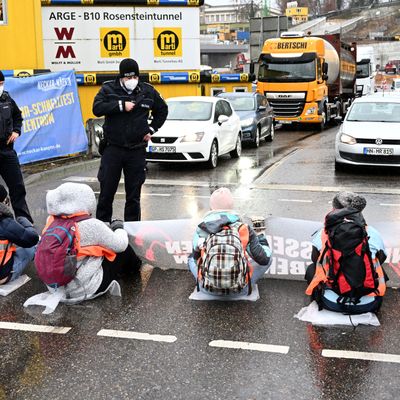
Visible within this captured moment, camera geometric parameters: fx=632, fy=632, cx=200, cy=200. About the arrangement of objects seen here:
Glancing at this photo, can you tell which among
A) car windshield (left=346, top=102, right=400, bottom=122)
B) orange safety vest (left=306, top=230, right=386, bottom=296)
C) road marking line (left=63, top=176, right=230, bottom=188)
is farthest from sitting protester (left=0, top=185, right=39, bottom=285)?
car windshield (left=346, top=102, right=400, bottom=122)

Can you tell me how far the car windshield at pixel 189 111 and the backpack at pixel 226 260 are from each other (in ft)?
29.5

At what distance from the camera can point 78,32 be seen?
17.1 meters

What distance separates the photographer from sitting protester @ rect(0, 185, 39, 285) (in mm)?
5391

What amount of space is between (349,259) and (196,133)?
8595 millimetres

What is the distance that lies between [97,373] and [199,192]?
677cm

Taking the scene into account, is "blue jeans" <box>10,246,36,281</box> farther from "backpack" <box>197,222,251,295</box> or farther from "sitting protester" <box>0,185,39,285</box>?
"backpack" <box>197,222,251,295</box>

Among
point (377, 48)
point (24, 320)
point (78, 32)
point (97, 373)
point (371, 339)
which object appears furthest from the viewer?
point (377, 48)

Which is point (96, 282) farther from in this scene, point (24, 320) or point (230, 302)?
point (230, 302)

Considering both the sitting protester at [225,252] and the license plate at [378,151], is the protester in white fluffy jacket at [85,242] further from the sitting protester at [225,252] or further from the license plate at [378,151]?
the license plate at [378,151]

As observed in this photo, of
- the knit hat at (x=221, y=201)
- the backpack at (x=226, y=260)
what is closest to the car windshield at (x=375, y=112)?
the knit hat at (x=221, y=201)

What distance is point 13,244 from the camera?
562cm

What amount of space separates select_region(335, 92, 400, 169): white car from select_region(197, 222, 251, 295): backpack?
7797 mm

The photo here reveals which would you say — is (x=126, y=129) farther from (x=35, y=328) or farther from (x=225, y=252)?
(x=35, y=328)

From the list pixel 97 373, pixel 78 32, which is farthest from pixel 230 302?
pixel 78 32
